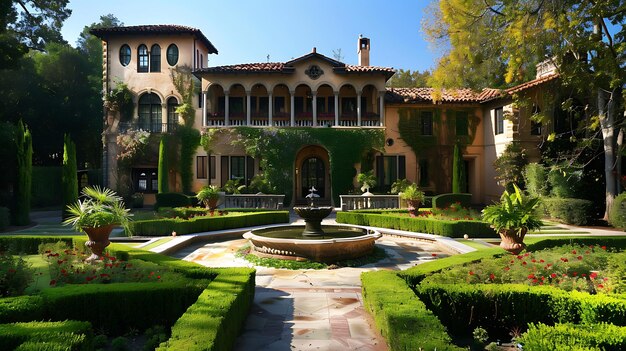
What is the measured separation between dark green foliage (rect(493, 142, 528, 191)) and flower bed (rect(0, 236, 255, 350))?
68.8ft

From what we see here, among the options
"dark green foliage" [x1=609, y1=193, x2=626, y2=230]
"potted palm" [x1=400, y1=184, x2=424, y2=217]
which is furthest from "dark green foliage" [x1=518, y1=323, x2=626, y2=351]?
"dark green foliage" [x1=609, y1=193, x2=626, y2=230]

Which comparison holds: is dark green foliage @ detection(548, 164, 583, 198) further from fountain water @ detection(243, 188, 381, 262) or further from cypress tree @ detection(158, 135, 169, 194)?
cypress tree @ detection(158, 135, 169, 194)

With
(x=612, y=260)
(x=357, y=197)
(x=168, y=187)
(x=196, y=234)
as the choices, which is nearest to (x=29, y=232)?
(x=196, y=234)

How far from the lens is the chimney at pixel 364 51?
3155 centimetres

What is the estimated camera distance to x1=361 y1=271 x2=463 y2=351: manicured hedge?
4.48m

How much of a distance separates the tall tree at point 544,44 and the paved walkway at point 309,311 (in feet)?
32.4

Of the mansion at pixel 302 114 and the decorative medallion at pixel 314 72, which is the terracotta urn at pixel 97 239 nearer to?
the mansion at pixel 302 114

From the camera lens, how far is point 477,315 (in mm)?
6406

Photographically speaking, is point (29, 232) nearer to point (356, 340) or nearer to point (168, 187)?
point (168, 187)

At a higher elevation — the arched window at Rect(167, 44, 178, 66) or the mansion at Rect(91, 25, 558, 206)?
the arched window at Rect(167, 44, 178, 66)

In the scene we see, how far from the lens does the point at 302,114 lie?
93.5 feet

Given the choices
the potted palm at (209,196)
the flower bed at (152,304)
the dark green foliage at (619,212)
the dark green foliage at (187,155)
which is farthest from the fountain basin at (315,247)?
the dark green foliage at (187,155)

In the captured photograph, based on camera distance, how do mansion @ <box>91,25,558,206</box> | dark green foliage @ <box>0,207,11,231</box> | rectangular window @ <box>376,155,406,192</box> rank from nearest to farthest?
dark green foliage @ <box>0,207,11,231</box>, mansion @ <box>91,25,558,206</box>, rectangular window @ <box>376,155,406,192</box>

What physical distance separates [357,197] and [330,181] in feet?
14.3
